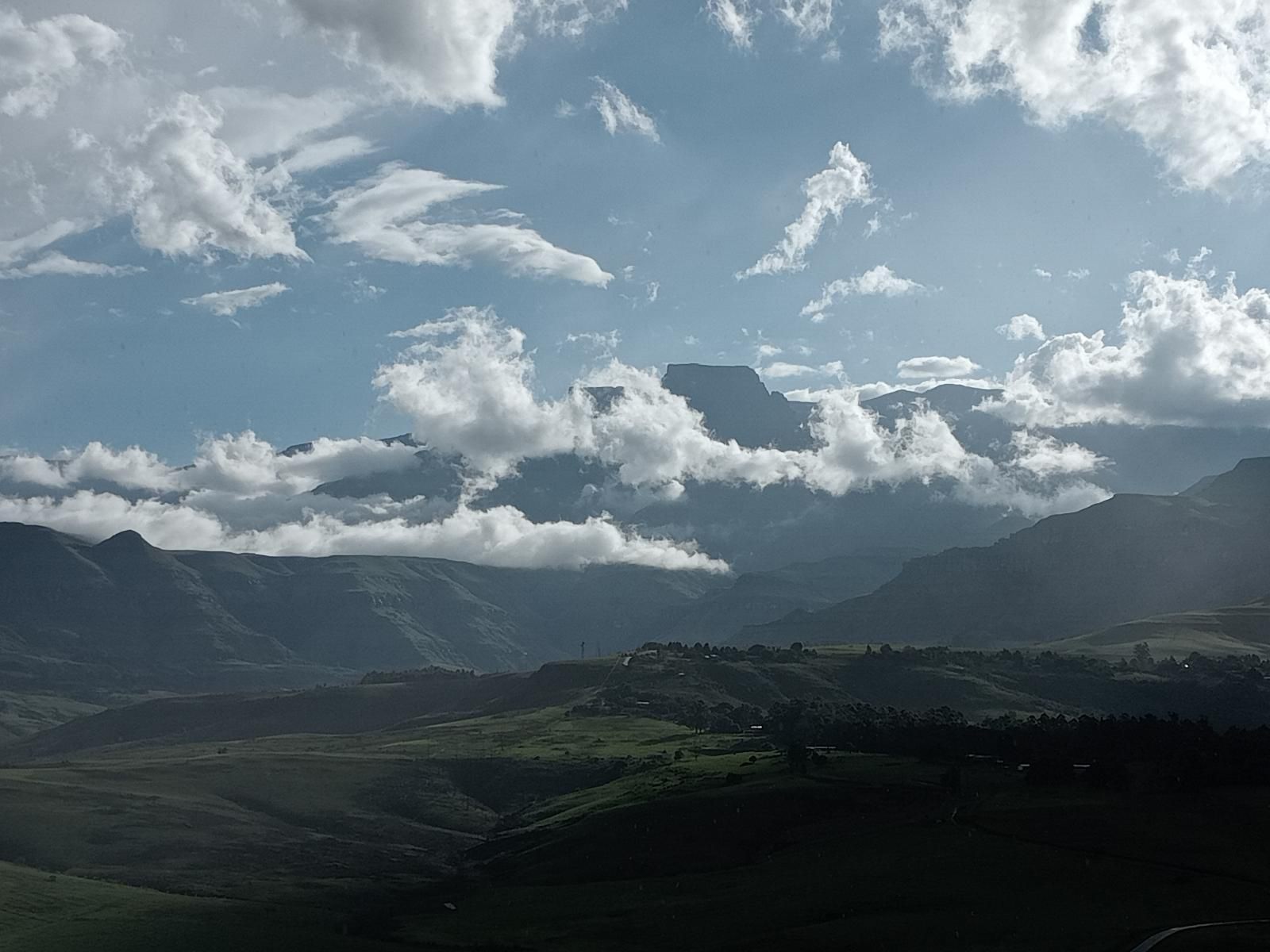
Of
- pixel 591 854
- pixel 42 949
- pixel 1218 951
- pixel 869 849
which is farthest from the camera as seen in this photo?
pixel 591 854

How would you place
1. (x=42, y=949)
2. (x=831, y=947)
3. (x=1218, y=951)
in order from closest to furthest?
(x=1218, y=951), (x=831, y=947), (x=42, y=949)

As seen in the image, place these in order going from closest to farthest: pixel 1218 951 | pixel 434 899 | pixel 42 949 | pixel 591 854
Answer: pixel 1218 951 → pixel 42 949 → pixel 434 899 → pixel 591 854

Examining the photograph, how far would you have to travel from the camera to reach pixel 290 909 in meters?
173

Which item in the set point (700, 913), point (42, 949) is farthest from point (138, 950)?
point (700, 913)

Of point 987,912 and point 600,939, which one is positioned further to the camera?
point 600,939

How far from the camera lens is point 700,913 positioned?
147 meters

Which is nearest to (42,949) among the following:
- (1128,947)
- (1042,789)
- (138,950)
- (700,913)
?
(138,950)

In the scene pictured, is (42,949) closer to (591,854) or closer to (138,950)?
(138,950)

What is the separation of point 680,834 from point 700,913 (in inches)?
1949

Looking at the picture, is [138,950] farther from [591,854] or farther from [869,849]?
[869,849]

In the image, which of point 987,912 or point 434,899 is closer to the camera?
point 987,912

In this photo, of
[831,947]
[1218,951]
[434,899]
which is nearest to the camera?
[1218,951]

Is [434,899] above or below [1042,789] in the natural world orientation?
below

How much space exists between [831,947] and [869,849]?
46385 millimetres
